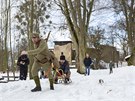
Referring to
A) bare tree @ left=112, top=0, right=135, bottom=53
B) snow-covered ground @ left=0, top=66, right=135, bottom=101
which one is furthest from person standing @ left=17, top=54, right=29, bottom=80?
bare tree @ left=112, top=0, right=135, bottom=53

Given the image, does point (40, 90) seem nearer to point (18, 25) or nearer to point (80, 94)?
point (80, 94)

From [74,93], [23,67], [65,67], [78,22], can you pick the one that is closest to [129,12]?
[78,22]

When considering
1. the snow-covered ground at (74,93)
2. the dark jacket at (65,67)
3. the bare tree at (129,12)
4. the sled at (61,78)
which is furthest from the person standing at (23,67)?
the bare tree at (129,12)

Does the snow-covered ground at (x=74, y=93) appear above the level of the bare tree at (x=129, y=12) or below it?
below

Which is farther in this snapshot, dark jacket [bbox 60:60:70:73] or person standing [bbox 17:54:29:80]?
person standing [bbox 17:54:29:80]

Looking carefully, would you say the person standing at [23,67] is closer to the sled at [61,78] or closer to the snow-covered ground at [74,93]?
the sled at [61,78]

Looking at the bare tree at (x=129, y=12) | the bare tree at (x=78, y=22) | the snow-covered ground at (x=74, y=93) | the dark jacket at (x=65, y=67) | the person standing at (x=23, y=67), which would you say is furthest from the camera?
the bare tree at (x=129, y=12)

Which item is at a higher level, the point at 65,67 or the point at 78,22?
the point at 78,22

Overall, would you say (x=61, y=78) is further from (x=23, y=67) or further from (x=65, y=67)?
(x=23, y=67)

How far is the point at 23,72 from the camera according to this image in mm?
18656

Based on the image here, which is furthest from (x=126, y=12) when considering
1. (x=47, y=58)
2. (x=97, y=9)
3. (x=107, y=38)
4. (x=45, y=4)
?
(x=47, y=58)

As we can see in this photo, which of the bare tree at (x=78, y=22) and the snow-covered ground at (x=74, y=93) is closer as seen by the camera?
the snow-covered ground at (x=74, y=93)

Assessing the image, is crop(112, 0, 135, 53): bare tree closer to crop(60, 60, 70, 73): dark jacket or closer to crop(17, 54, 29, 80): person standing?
crop(17, 54, 29, 80): person standing

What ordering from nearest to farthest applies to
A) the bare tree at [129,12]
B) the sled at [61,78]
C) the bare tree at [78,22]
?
the sled at [61,78] → the bare tree at [78,22] → the bare tree at [129,12]
